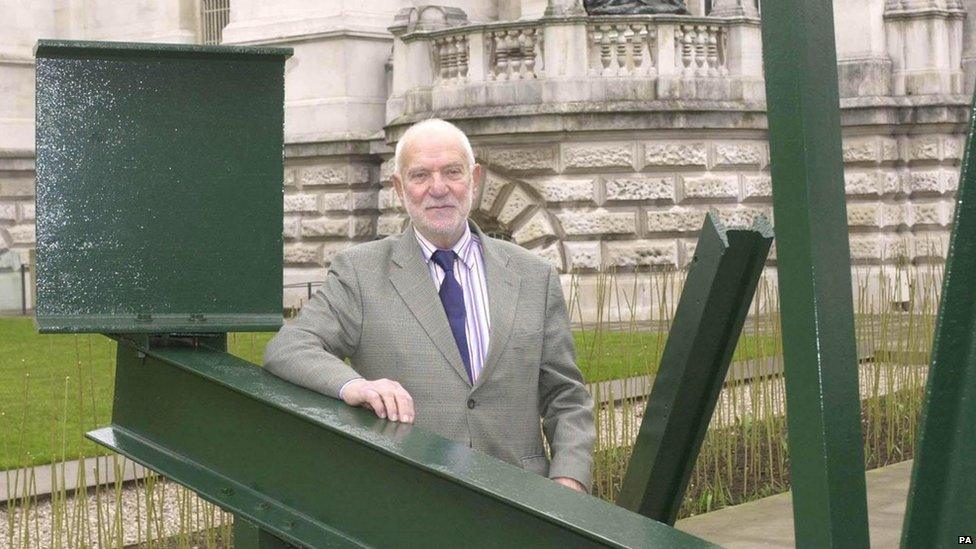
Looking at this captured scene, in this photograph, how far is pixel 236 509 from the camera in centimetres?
275

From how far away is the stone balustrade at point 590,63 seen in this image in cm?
1608

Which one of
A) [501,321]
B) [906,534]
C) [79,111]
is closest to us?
[906,534]

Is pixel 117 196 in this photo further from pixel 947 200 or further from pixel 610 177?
pixel 947 200

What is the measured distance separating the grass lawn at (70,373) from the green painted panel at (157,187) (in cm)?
374

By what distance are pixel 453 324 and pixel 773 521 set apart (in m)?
3.01

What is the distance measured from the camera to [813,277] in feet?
6.45

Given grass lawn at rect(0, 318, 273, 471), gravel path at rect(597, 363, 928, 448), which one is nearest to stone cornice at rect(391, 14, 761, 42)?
grass lawn at rect(0, 318, 273, 471)

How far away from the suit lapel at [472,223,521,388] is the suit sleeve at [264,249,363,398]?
0.26 metres

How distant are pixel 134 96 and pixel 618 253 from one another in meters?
13.4

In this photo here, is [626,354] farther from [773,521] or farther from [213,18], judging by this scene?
[213,18]

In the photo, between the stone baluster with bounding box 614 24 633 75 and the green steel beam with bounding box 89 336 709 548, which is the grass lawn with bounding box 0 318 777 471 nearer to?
the stone baluster with bounding box 614 24 633 75

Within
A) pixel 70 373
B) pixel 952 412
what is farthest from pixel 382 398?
pixel 70 373

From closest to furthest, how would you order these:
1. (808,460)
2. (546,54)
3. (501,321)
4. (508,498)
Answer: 1. (808,460)
2. (508,498)
3. (501,321)
4. (546,54)

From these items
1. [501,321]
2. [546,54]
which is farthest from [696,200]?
[501,321]
